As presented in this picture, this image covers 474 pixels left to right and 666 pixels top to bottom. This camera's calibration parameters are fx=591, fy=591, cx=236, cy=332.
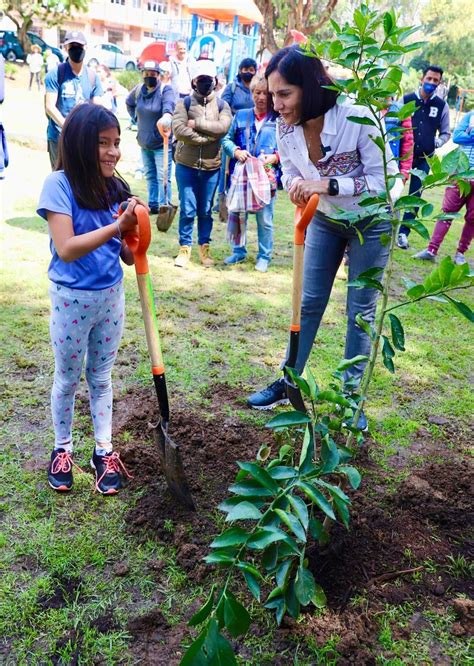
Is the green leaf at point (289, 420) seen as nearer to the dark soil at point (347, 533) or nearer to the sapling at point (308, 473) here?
the sapling at point (308, 473)

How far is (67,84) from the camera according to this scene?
18.6ft

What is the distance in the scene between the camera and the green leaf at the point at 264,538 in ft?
4.65

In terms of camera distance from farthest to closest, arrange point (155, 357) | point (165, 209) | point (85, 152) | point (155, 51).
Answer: point (155, 51), point (165, 209), point (155, 357), point (85, 152)

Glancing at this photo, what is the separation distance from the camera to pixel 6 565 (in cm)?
221

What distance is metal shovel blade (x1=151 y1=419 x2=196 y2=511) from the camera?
240cm

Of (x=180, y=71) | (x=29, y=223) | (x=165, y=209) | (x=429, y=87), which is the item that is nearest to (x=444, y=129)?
(x=429, y=87)

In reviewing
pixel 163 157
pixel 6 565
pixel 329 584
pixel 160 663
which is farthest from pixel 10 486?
pixel 163 157

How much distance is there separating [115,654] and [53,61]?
698cm

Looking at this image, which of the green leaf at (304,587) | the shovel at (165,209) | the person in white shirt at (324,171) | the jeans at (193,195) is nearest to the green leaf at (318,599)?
the green leaf at (304,587)

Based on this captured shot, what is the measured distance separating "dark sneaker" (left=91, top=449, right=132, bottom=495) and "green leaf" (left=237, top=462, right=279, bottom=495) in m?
1.27

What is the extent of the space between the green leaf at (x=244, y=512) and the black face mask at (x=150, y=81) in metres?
6.45

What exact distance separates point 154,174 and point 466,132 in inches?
140

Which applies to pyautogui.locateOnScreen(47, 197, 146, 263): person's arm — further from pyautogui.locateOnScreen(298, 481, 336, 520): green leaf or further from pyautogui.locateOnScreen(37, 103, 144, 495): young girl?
pyautogui.locateOnScreen(298, 481, 336, 520): green leaf

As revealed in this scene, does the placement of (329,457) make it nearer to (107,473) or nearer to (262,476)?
(262,476)
